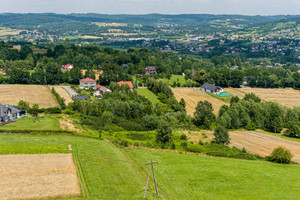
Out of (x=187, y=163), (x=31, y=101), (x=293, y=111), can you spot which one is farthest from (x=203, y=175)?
(x=31, y=101)

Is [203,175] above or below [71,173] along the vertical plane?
below

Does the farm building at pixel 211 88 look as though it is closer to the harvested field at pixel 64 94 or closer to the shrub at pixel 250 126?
the shrub at pixel 250 126

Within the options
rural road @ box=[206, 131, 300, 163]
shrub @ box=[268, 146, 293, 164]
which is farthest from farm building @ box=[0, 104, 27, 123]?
shrub @ box=[268, 146, 293, 164]

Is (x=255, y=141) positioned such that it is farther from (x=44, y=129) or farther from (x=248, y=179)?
(x=44, y=129)

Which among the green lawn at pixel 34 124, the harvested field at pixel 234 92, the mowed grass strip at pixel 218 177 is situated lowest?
the harvested field at pixel 234 92

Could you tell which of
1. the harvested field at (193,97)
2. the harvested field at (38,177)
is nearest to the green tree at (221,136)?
the harvested field at (193,97)
